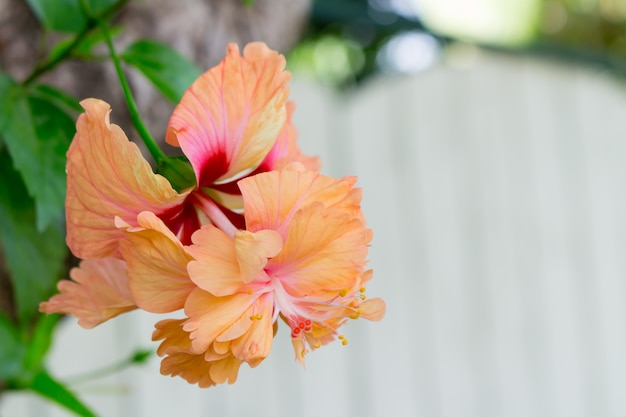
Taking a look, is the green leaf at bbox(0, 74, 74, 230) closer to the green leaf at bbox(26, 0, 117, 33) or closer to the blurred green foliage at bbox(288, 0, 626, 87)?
the green leaf at bbox(26, 0, 117, 33)

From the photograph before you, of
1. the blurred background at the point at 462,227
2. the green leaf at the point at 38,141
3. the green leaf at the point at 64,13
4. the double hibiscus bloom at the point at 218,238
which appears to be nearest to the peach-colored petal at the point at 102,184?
the double hibiscus bloom at the point at 218,238

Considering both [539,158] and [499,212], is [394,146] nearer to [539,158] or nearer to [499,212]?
[499,212]

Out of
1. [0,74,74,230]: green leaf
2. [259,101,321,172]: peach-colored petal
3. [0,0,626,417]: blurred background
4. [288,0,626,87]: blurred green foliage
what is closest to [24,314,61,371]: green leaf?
[0,74,74,230]: green leaf

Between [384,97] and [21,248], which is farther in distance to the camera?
[384,97]

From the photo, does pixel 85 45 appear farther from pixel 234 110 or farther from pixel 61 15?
pixel 234 110

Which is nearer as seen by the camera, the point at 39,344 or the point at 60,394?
the point at 60,394

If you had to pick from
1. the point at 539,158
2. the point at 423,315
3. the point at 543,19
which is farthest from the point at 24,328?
the point at 543,19

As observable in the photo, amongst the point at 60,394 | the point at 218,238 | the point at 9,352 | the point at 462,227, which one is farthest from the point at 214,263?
the point at 462,227
